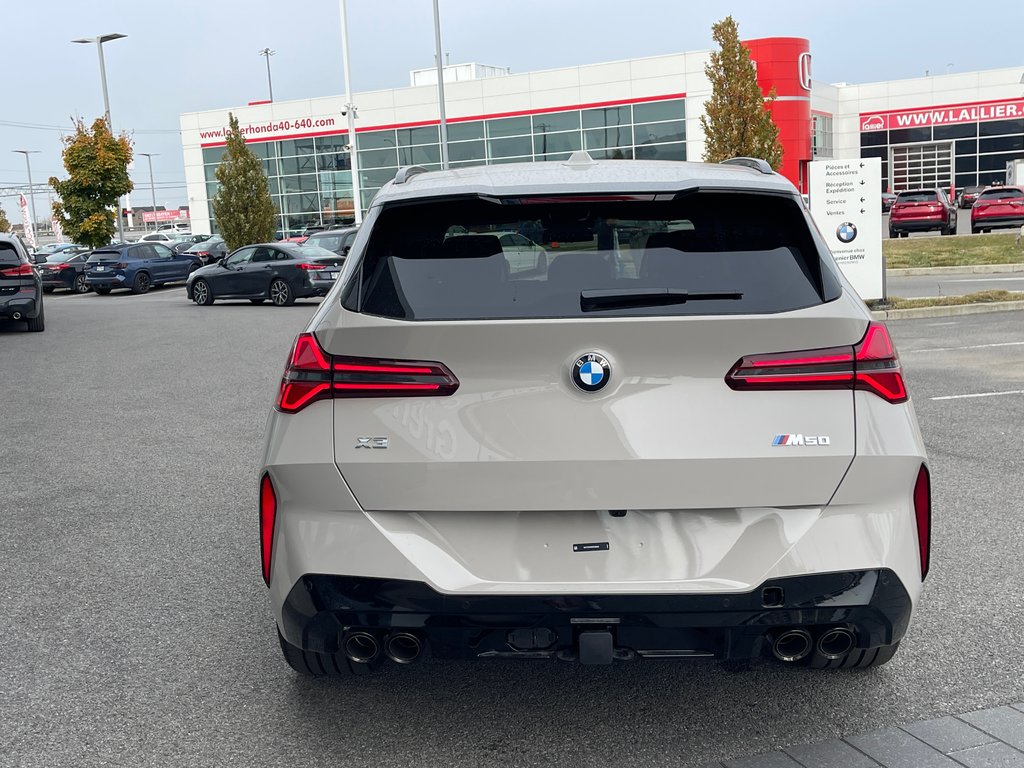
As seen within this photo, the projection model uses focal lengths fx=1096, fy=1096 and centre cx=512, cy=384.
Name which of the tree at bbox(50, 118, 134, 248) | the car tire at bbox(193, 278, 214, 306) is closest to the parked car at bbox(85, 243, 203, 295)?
the tree at bbox(50, 118, 134, 248)

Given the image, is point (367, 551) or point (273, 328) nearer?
point (367, 551)

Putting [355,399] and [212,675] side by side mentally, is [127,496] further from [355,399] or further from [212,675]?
[355,399]

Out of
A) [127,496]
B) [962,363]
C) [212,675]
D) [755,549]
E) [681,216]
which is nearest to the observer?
[755,549]

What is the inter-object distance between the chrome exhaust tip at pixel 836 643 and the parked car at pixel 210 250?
40.1 metres

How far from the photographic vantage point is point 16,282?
19062 mm

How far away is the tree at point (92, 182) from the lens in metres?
40.3

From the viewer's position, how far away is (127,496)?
23.2ft

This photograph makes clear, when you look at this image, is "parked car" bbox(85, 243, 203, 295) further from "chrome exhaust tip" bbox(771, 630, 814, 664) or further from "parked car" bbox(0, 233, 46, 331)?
"chrome exhaust tip" bbox(771, 630, 814, 664)

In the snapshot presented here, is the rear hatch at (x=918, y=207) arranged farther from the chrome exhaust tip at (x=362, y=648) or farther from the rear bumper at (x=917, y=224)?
the chrome exhaust tip at (x=362, y=648)

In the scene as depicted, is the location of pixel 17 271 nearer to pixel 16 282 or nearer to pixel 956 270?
pixel 16 282

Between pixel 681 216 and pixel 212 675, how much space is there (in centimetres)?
243

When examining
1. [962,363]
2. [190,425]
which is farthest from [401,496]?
[962,363]

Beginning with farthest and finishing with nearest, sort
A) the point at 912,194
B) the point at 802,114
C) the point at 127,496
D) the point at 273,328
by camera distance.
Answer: the point at 802,114, the point at 912,194, the point at 273,328, the point at 127,496

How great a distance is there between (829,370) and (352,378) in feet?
4.37
